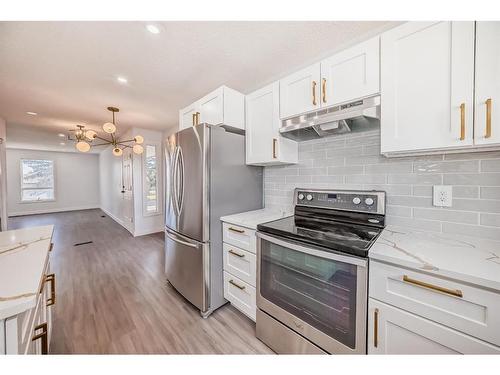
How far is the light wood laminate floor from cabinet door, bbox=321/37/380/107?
6.33ft

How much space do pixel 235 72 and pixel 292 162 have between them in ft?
3.89

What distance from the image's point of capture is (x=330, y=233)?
1255mm

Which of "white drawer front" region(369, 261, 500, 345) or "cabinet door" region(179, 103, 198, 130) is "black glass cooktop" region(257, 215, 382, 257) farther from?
"cabinet door" region(179, 103, 198, 130)

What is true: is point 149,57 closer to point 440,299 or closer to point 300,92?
point 300,92

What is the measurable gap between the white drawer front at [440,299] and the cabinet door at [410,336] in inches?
1.2

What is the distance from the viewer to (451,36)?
0.99 metres

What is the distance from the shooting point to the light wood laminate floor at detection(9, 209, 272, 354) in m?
1.48

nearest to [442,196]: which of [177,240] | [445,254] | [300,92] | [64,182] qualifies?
[445,254]

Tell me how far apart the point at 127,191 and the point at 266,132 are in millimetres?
4517

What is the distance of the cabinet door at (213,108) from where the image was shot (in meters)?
1.93

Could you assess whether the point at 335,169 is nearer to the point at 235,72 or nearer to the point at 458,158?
the point at 458,158
